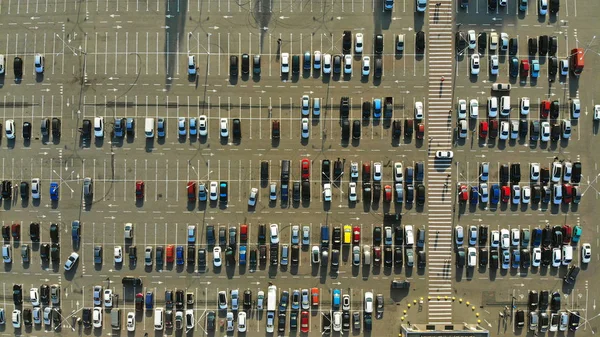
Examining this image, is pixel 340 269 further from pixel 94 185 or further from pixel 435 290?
pixel 94 185

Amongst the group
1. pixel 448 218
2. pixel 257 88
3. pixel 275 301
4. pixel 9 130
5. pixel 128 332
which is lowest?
pixel 128 332

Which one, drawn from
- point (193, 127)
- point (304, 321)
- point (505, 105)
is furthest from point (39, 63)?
point (505, 105)

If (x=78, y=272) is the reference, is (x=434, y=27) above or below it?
above

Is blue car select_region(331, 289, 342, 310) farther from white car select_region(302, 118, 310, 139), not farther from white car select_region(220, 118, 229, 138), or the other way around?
white car select_region(220, 118, 229, 138)

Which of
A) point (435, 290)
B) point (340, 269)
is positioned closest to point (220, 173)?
point (340, 269)

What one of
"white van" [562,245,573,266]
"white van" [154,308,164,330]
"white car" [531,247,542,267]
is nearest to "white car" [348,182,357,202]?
"white car" [531,247,542,267]

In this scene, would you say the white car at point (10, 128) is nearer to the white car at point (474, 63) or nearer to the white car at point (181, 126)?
the white car at point (181, 126)
